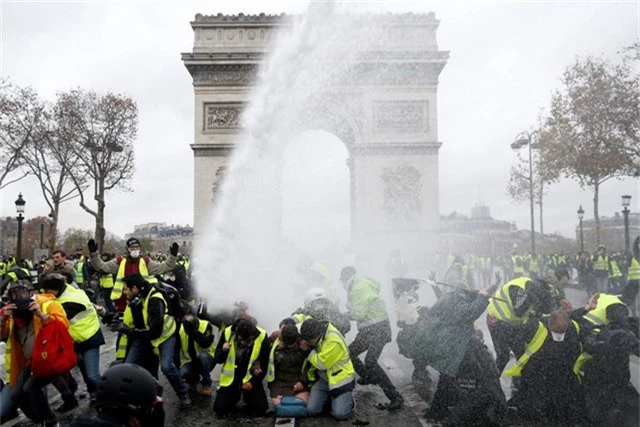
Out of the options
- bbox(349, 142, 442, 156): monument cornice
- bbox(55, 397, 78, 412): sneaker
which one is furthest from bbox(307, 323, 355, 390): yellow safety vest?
bbox(349, 142, 442, 156): monument cornice

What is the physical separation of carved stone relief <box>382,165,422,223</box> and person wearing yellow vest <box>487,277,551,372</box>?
18866 mm

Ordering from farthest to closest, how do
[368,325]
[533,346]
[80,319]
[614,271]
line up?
[614,271], [368,325], [80,319], [533,346]

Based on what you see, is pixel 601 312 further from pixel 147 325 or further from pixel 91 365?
pixel 91 365

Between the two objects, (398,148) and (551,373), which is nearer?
(551,373)

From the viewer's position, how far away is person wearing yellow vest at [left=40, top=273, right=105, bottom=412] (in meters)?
6.10

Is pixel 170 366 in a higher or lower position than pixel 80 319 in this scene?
lower

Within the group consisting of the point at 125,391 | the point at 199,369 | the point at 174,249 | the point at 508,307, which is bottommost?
the point at 199,369

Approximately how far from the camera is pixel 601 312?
228 inches

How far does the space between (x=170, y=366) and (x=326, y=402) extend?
5.54 feet

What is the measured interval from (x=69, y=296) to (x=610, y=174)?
24.3 metres

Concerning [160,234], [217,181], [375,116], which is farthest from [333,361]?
[160,234]

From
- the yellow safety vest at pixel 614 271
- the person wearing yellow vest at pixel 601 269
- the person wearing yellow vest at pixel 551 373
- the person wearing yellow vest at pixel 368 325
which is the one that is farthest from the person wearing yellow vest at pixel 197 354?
the person wearing yellow vest at pixel 601 269

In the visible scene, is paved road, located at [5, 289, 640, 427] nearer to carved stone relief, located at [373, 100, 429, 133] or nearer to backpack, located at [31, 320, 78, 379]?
backpack, located at [31, 320, 78, 379]

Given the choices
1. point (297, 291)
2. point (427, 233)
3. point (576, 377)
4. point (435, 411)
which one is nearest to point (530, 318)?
point (576, 377)
